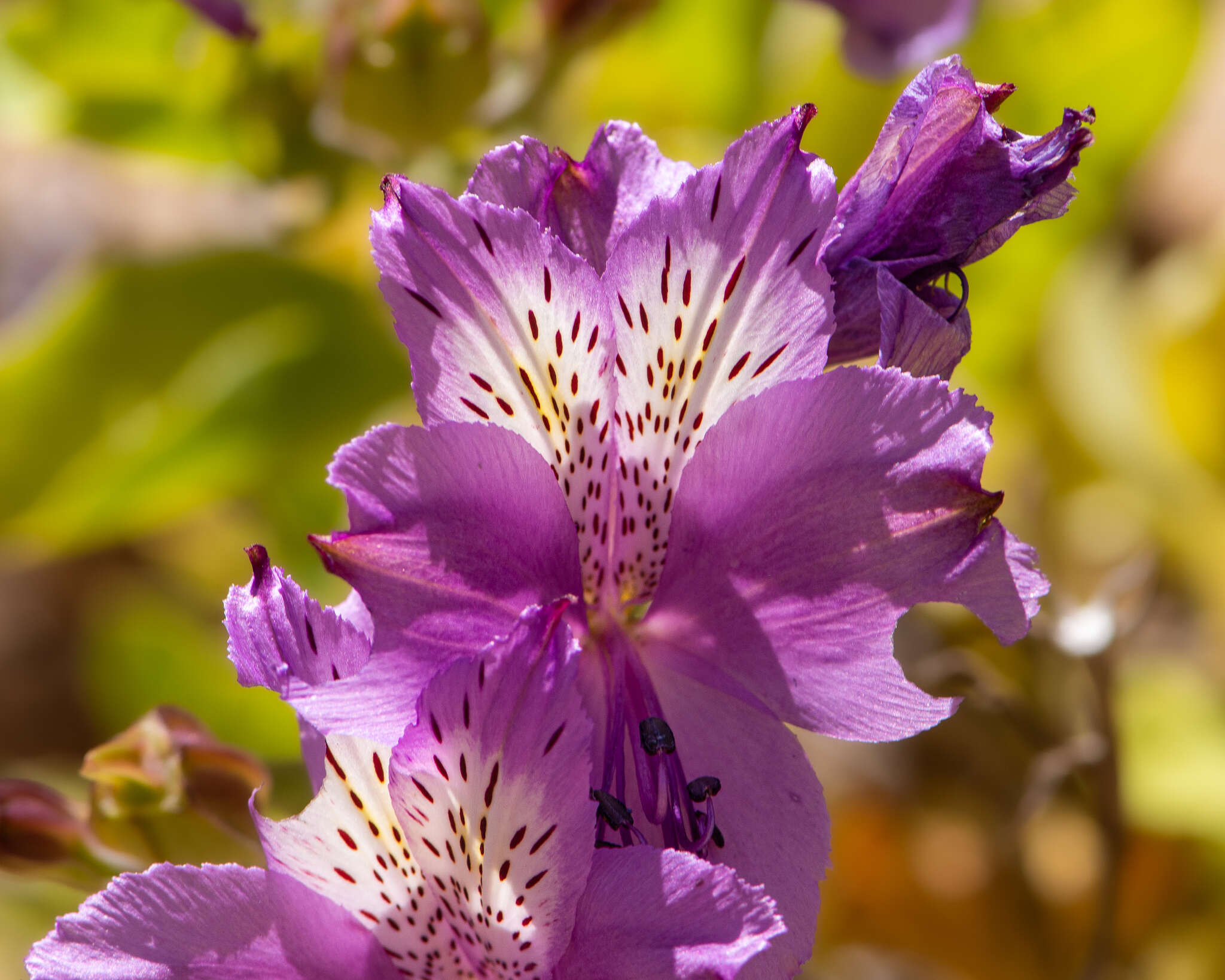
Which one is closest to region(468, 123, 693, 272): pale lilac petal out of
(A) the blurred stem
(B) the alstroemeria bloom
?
(B) the alstroemeria bloom

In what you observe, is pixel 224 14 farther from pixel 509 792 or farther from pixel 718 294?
pixel 509 792

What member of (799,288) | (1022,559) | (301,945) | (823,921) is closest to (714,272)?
(799,288)

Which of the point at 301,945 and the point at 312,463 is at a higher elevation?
the point at 312,463

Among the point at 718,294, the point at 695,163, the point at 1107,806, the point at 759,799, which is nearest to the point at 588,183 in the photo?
the point at 718,294

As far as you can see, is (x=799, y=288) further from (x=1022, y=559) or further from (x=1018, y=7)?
(x=1018, y=7)

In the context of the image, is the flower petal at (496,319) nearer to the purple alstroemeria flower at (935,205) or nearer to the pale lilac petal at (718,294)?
the pale lilac petal at (718,294)
